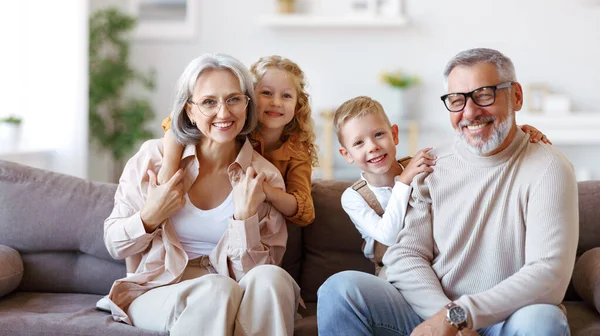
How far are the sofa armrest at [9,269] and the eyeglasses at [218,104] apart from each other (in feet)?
2.82

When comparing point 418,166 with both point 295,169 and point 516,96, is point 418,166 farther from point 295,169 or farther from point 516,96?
point 295,169

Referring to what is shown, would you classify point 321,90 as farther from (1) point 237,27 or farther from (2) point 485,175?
(2) point 485,175

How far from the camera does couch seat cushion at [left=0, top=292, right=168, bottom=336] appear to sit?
213 cm

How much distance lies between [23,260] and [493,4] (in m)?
4.95

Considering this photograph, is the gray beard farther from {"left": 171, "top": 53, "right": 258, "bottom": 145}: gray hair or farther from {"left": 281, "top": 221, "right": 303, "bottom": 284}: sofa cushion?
{"left": 281, "top": 221, "right": 303, "bottom": 284}: sofa cushion

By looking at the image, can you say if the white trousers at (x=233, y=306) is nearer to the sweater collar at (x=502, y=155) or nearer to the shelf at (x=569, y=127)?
the sweater collar at (x=502, y=155)

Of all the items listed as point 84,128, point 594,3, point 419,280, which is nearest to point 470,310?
point 419,280

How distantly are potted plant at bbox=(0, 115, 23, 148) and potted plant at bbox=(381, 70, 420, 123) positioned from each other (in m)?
3.04

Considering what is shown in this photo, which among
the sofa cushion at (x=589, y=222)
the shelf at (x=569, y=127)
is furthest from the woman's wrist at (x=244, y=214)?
the shelf at (x=569, y=127)

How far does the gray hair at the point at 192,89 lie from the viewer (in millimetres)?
2270

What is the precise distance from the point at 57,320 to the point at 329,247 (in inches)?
37.9

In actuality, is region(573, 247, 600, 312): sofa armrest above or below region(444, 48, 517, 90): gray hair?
below

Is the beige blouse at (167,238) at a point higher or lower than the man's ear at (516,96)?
lower

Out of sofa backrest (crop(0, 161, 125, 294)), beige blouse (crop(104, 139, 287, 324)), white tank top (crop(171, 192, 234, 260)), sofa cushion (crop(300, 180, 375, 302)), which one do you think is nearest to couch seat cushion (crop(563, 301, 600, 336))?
sofa cushion (crop(300, 180, 375, 302))
